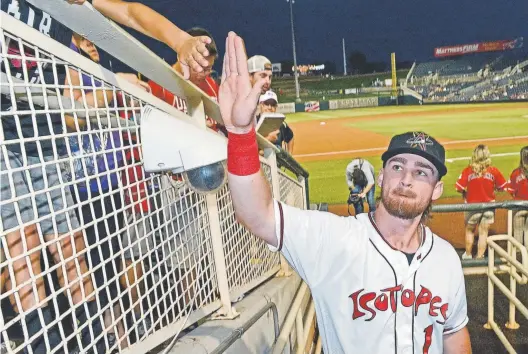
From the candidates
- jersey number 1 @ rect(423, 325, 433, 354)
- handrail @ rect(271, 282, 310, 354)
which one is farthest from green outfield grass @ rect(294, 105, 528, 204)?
jersey number 1 @ rect(423, 325, 433, 354)

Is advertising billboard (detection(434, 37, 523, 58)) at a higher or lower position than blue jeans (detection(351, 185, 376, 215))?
higher

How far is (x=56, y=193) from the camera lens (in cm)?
157

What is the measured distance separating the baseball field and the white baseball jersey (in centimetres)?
767

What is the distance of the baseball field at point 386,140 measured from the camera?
39.8 ft

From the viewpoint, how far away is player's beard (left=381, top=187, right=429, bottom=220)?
1.95m

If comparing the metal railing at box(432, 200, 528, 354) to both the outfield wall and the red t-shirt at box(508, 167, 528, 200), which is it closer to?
the red t-shirt at box(508, 167, 528, 200)

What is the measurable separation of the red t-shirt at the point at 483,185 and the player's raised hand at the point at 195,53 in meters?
5.92

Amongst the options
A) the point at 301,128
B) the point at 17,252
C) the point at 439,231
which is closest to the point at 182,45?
the point at 17,252

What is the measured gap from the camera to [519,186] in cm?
612

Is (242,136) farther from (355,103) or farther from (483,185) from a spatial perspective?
(355,103)

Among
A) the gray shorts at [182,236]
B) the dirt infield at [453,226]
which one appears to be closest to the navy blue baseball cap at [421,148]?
the gray shorts at [182,236]

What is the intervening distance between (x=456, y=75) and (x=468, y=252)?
50.5 m

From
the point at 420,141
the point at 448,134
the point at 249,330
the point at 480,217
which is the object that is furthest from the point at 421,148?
the point at 448,134

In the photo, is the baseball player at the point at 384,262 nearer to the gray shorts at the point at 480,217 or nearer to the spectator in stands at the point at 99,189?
the spectator in stands at the point at 99,189
